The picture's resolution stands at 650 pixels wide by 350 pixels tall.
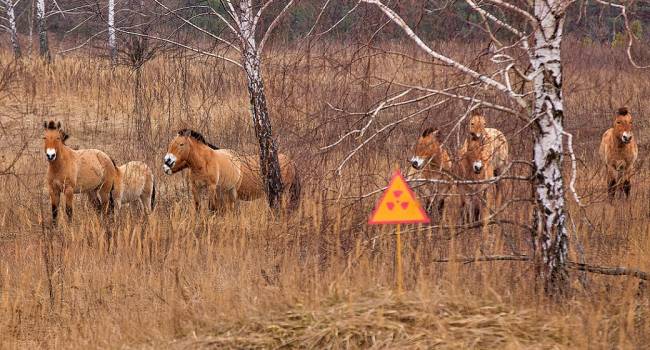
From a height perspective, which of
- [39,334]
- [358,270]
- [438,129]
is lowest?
[39,334]

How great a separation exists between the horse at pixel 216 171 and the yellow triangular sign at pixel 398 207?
5.91 m

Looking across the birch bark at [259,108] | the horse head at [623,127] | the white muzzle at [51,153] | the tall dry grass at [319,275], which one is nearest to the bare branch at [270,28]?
the birch bark at [259,108]

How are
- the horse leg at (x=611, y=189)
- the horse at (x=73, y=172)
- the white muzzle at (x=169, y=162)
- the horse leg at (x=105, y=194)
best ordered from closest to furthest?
1. the horse leg at (x=611, y=189)
2. the white muzzle at (x=169, y=162)
3. the horse at (x=73, y=172)
4. the horse leg at (x=105, y=194)

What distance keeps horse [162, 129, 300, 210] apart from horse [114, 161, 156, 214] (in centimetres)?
128

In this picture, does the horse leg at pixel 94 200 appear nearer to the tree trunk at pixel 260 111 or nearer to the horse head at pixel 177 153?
the horse head at pixel 177 153

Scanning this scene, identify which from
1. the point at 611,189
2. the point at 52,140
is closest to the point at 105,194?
the point at 52,140

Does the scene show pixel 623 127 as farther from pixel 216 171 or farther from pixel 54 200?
pixel 54 200

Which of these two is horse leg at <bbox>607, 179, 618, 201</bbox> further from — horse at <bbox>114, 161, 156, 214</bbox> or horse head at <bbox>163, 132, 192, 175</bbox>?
horse at <bbox>114, 161, 156, 214</bbox>

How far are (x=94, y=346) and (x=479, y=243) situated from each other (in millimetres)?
4300

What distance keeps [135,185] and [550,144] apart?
9.08 meters

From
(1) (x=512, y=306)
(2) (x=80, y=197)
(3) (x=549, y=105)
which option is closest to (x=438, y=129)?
(3) (x=549, y=105)

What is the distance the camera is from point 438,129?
8750 millimetres

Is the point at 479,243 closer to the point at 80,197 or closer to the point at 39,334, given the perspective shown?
the point at 39,334

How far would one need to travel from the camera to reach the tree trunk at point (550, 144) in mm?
8094
